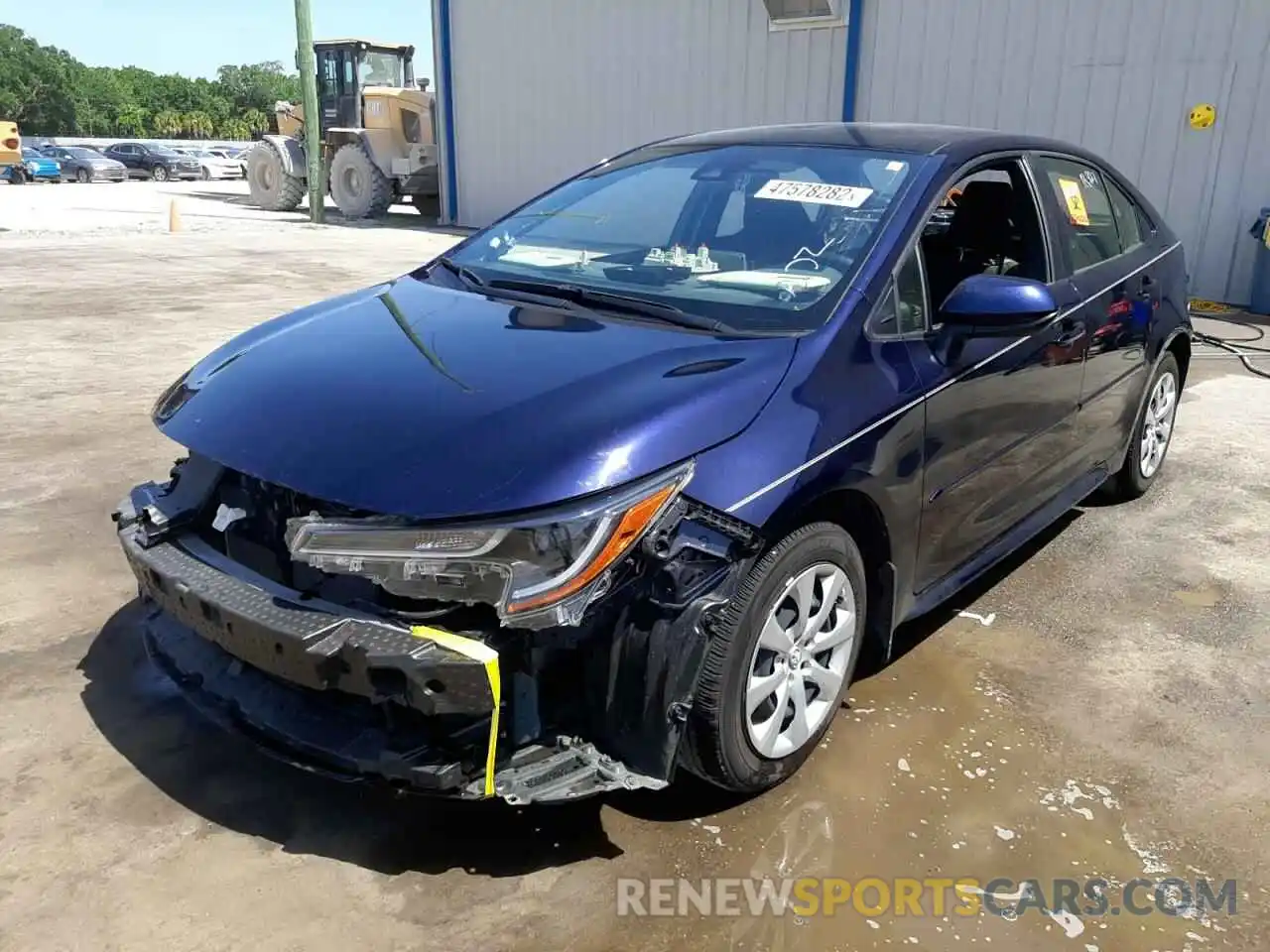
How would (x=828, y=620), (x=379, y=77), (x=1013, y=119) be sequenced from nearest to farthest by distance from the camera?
(x=828, y=620) → (x=1013, y=119) → (x=379, y=77)

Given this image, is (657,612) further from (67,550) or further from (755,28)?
(755,28)

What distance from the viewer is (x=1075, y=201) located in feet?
12.6

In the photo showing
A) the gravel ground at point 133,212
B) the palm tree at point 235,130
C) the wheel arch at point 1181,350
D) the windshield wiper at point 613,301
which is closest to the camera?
the windshield wiper at point 613,301

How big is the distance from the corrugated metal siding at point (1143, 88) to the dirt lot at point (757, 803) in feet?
25.2

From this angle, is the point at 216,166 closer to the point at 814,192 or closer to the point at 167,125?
the point at 814,192

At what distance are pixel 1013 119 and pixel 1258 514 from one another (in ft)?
27.6

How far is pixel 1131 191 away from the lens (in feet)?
14.8

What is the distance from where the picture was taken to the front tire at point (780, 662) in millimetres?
2289

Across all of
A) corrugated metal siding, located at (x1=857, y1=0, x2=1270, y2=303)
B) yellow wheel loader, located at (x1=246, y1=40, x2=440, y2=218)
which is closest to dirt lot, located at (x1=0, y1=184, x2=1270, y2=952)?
corrugated metal siding, located at (x1=857, y1=0, x2=1270, y2=303)

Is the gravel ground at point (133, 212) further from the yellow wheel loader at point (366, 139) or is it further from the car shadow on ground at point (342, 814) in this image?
the car shadow on ground at point (342, 814)

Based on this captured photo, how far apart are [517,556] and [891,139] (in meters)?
2.09

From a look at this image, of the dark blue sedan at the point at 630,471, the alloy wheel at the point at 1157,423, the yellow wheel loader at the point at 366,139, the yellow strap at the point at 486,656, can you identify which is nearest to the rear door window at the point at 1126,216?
the alloy wheel at the point at 1157,423

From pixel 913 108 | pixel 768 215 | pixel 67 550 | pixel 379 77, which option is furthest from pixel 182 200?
pixel 768 215

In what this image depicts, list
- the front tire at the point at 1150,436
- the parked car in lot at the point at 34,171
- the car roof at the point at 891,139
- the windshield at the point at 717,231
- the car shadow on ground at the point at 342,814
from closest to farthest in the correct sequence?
1. the car shadow on ground at the point at 342,814
2. the windshield at the point at 717,231
3. the car roof at the point at 891,139
4. the front tire at the point at 1150,436
5. the parked car in lot at the point at 34,171
